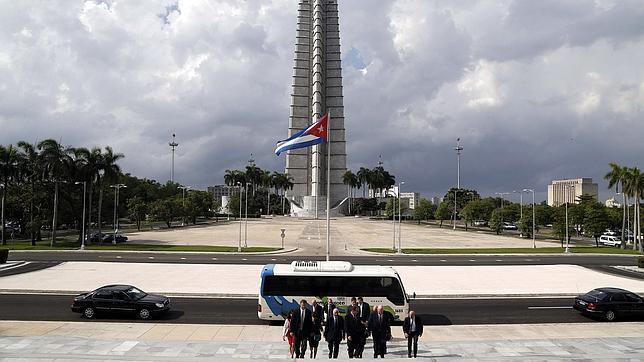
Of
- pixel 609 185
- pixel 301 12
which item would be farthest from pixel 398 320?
pixel 301 12

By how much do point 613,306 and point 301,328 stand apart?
14.9 meters

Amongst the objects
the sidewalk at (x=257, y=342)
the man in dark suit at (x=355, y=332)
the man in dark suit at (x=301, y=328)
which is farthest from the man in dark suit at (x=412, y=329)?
the man in dark suit at (x=301, y=328)

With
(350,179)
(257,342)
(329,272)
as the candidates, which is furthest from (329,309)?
(350,179)

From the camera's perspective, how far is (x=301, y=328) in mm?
14031

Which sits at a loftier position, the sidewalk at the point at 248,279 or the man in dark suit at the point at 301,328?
the man in dark suit at the point at 301,328

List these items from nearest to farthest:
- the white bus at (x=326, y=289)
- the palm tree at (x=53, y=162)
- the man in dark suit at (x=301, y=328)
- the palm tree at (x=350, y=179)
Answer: the man in dark suit at (x=301, y=328), the white bus at (x=326, y=289), the palm tree at (x=53, y=162), the palm tree at (x=350, y=179)

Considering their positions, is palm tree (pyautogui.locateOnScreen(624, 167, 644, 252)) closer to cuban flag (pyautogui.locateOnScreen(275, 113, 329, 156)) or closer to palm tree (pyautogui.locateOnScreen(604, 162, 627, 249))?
palm tree (pyautogui.locateOnScreen(604, 162, 627, 249))

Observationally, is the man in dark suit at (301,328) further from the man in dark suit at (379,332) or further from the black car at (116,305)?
the black car at (116,305)

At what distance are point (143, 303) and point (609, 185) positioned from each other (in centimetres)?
6526

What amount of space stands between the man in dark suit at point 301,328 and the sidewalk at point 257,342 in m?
0.68

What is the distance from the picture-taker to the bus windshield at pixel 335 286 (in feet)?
62.3

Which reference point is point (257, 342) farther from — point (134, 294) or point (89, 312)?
point (89, 312)

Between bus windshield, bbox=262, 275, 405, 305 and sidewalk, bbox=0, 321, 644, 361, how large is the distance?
1411 mm

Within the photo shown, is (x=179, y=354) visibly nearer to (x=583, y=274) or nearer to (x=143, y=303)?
(x=143, y=303)
